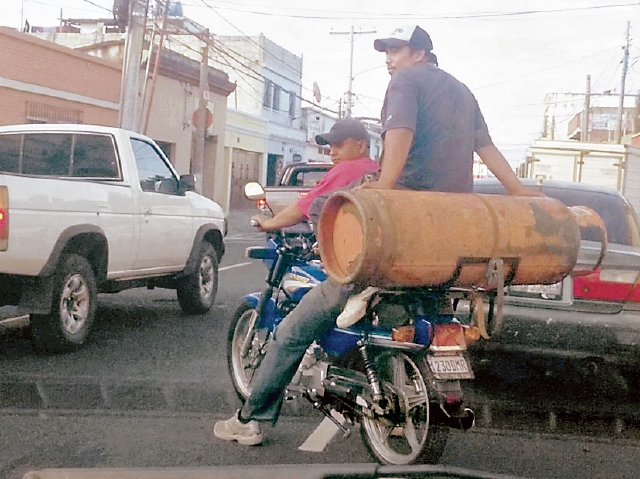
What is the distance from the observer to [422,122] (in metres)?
4.05

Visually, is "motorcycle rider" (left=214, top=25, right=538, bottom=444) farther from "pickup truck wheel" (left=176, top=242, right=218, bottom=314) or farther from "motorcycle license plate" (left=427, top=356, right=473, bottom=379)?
"pickup truck wheel" (left=176, top=242, right=218, bottom=314)

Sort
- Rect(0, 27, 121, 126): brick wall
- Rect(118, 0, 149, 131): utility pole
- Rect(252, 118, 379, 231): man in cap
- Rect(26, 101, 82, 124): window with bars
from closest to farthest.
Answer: Rect(252, 118, 379, 231): man in cap < Rect(118, 0, 149, 131): utility pole < Rect(0, 27, 121, 126): brick wall < Rect(26, 101, 82, 124): window with bars

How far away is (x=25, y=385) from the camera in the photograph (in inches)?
230

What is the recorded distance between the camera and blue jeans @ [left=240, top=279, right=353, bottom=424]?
4.18 metres

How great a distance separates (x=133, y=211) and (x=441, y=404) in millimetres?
4837

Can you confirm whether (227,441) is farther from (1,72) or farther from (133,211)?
(1,72)

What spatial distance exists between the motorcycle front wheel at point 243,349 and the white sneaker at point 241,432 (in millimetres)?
625

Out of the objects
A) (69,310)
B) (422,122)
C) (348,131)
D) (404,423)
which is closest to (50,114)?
(69,310)

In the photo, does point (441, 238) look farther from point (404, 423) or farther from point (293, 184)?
point (293, 184)

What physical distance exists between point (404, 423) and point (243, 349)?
1596mm

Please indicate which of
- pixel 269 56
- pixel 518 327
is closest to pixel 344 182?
pixel 518 327

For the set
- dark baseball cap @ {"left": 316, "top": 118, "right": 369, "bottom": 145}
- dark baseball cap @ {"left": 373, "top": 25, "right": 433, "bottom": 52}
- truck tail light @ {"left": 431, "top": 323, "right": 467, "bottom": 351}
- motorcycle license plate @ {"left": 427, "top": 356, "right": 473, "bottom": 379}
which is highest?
dark baseball cap @ {"left": 373, "top": 25, "right": 433, "bottom": 52}

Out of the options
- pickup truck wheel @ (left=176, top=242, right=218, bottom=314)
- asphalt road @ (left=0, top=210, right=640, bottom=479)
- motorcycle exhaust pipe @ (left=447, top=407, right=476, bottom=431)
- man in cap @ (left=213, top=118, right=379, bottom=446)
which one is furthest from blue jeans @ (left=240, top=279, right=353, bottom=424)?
pickup truck wheel @ (left=176, top=242, right=218, bottom=314)

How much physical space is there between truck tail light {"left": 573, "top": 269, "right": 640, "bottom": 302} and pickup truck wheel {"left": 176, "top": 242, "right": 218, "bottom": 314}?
177 inches
